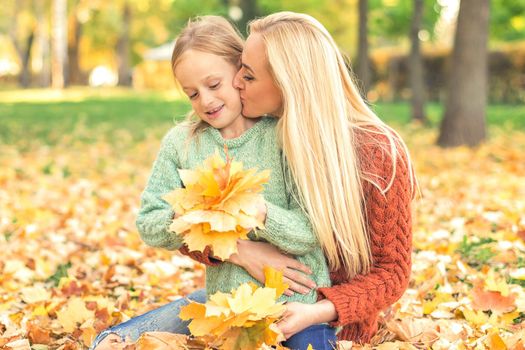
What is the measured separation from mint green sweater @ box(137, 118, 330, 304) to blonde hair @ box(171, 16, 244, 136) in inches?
3.7

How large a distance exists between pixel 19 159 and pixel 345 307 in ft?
20.7

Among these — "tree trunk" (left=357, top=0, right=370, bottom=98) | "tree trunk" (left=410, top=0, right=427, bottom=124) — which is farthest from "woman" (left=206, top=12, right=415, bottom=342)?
"tree trunk" (left=357, top=0, right=370, bottom=98)

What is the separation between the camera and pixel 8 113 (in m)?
13.5

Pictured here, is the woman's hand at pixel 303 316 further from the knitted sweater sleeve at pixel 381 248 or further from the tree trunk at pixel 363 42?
the tree trunk at pixel 363 42

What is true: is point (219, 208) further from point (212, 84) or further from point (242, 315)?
point (212, 84)

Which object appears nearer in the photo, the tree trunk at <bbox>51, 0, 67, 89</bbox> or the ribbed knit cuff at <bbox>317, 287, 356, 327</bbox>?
the ribbed knit cuff at <bbox>317, 287, 356, 327</bbox>

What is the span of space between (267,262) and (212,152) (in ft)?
1.50

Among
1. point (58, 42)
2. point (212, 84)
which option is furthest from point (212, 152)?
point (58, 42)

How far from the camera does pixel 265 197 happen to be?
2.33 m

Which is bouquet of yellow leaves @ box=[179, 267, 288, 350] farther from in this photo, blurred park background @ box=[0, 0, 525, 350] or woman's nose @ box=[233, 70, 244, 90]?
woman's nose @ box=[233, 70, 244, 90]

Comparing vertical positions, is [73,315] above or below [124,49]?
below

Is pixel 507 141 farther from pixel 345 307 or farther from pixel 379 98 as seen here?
pixel 379 98

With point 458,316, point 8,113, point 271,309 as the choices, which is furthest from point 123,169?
point 8,113

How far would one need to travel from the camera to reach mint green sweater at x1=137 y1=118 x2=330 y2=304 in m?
2.18
